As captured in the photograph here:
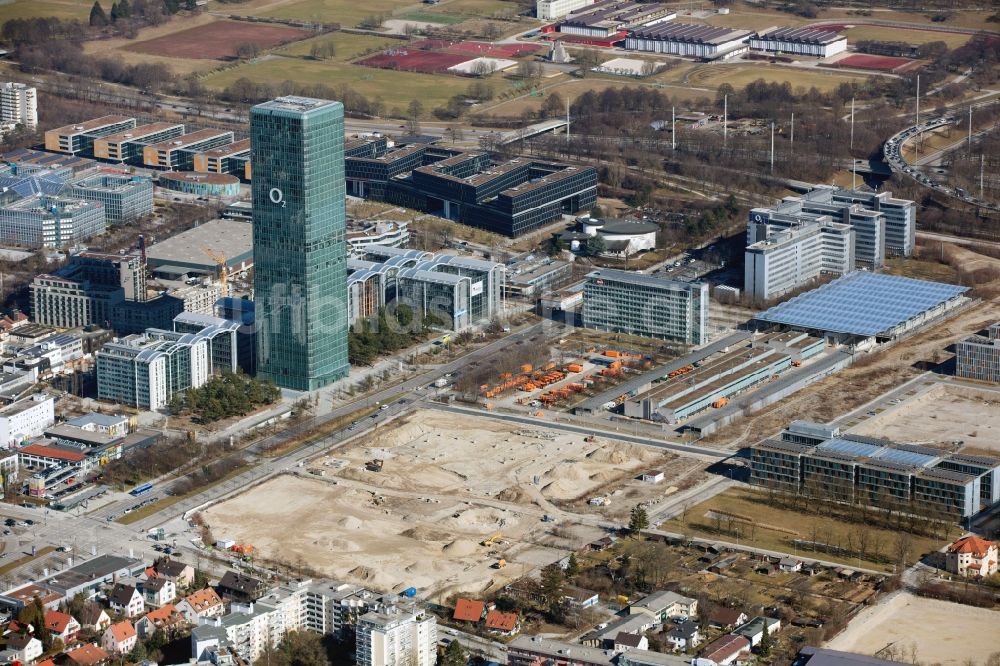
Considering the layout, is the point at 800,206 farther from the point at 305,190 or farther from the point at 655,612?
the point at 655,612

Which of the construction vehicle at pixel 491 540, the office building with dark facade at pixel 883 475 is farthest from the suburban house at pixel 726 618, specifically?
the office building with dark facade at pixel 883 475

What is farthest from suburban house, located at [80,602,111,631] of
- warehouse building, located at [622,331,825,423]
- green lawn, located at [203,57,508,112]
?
green lawn, located at [203,57,508,112]

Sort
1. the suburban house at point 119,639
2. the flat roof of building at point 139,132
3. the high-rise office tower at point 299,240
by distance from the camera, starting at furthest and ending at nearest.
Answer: the flat roof of building at point 139,132 → the high-rise office tower at point 299,240 → the suburban house at point 119,639

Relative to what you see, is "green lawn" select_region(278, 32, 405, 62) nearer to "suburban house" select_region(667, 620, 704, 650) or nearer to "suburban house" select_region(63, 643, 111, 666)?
"suburban house" select_region(63, 643, 111, 666)

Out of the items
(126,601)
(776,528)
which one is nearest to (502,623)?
(126,601)

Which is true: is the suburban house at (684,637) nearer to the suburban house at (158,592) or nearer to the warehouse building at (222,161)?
the suburban house at (158,592)
